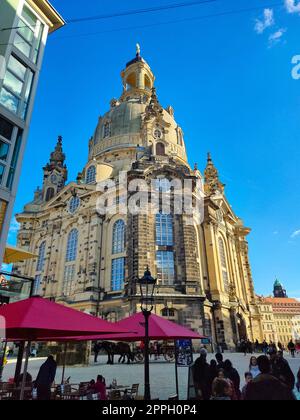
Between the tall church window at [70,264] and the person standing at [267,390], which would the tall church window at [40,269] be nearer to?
the tall church window at [70,264]

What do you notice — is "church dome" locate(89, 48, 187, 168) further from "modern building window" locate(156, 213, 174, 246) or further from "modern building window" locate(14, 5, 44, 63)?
"modern building window" locate(14, 5, 44, 63)

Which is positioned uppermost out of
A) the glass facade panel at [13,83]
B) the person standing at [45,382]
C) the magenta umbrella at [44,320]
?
the glass facade panel at [13,83]

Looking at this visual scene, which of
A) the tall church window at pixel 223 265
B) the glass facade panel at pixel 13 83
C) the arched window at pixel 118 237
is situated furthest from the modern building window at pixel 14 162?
the tall church window at pixel 223 265

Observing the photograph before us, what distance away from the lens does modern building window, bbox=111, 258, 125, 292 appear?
1159 inches

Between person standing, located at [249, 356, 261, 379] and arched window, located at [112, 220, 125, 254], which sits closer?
person standing, located at [249, 356, 261, 379]

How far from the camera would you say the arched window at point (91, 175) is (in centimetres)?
3807

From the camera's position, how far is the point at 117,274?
30141 mm

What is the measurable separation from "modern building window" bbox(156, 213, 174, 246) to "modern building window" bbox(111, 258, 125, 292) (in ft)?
14.9

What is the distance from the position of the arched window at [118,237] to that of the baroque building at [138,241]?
0.11m

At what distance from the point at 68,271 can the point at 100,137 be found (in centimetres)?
2196

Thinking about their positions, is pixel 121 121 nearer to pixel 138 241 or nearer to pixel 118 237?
pixel 118 237

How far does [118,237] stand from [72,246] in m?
6.80

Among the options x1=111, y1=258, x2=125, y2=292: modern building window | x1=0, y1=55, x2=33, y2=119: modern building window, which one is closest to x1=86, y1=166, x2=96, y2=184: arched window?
x1=111, y1=258, x2=125, y2=292: modern building window
